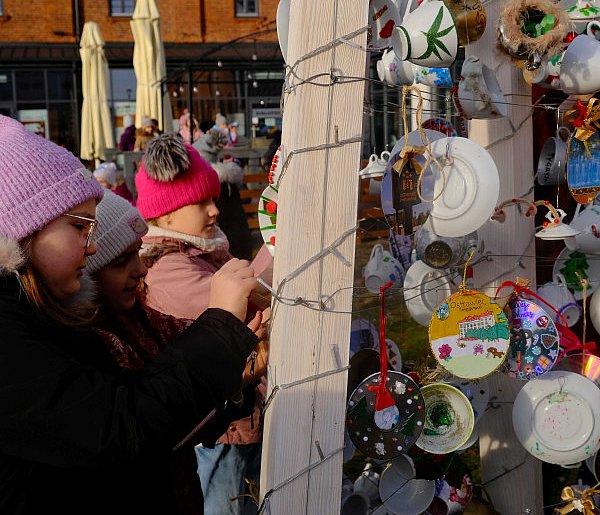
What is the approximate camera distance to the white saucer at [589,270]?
261 cm

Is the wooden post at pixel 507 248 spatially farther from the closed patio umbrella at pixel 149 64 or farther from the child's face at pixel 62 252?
the closed patio umbrella at pixel 149 64

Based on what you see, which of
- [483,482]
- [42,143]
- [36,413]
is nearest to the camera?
[36,413]

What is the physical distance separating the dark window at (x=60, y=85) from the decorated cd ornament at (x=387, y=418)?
16.7 metres

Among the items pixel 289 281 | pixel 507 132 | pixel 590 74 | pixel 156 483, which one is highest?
pixel 590 74

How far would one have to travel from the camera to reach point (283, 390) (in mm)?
1573

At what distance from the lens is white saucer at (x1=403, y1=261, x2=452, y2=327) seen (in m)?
2.43

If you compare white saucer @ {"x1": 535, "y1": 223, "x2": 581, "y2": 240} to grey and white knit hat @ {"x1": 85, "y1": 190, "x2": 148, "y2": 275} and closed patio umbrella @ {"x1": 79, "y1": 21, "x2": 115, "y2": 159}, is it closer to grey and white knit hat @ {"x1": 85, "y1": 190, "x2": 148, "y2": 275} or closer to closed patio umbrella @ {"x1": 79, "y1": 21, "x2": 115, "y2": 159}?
grey and white knit hat @ {"x1": 85, "y1": 190, "x2": 148, "y2": 275}

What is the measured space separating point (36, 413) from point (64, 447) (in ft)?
0.21

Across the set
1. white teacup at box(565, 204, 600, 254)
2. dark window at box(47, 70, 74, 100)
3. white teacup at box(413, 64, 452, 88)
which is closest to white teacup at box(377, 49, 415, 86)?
white teacup at box(413, 64, 452, 88)

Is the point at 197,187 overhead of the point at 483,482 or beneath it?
overhead

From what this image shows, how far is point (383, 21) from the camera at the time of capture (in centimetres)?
191

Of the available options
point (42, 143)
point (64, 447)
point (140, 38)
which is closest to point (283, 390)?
point (64, 447)

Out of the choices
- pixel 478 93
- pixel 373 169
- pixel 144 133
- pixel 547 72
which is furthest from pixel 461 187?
pixel 144 133

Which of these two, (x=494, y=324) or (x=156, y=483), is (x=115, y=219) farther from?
(x=494, y=324)
